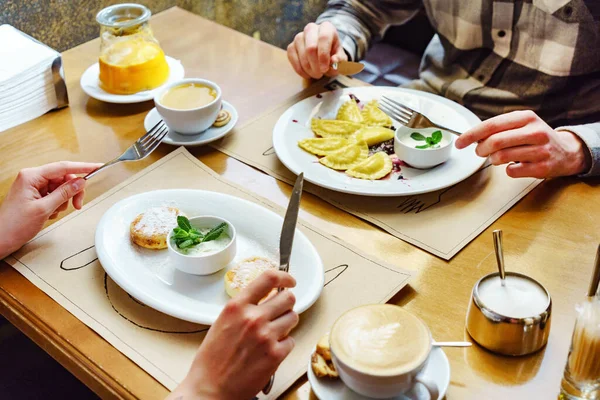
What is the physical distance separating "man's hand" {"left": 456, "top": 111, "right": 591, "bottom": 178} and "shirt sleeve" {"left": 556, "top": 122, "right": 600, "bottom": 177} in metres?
0.02

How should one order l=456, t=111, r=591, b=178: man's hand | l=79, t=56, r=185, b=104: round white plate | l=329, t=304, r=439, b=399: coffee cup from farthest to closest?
Result: l=79, t=56, r=185, b=104: round white plate, l=456, t=111, r=591, b=178: man's hand, l=329, t=304, r=439, b=399: coffee cup

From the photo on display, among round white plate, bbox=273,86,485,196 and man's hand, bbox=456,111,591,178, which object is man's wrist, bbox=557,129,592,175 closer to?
man's hand, bbox=456,111,591,178

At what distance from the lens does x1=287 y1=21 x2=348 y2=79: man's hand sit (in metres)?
1.69

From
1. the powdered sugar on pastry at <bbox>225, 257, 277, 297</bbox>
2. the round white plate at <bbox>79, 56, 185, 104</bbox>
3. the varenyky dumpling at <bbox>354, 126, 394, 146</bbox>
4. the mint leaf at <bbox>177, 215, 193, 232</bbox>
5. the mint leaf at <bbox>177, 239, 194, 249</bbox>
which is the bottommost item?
the round white plate at <bbox>79, 56, 185, 104</bbox>

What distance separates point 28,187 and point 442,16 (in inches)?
50.8

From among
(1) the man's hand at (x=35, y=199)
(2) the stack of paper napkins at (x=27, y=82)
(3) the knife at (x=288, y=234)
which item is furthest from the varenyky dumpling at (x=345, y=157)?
(2) the stack of paper napkins at (x=27, y=82)

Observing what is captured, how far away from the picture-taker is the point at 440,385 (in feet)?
2.95

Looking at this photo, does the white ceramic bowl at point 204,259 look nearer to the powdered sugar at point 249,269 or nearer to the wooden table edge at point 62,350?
the powdered sugar at point 249,269

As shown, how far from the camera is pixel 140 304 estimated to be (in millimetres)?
1096

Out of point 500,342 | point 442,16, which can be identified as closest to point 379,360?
point 500,342

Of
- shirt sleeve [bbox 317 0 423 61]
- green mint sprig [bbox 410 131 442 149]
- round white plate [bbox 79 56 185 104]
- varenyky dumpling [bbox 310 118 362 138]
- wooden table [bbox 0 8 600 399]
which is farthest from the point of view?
shirt sleeve [bbox 317 0 423 61]

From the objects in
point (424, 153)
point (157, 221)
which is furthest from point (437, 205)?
point (157, 221)

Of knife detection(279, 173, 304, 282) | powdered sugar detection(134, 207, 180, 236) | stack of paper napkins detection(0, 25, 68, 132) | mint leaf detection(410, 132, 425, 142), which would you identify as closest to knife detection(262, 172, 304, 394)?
knife detection(279, 173, 304, 282)

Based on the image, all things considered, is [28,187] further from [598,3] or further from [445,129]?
[598,3]
